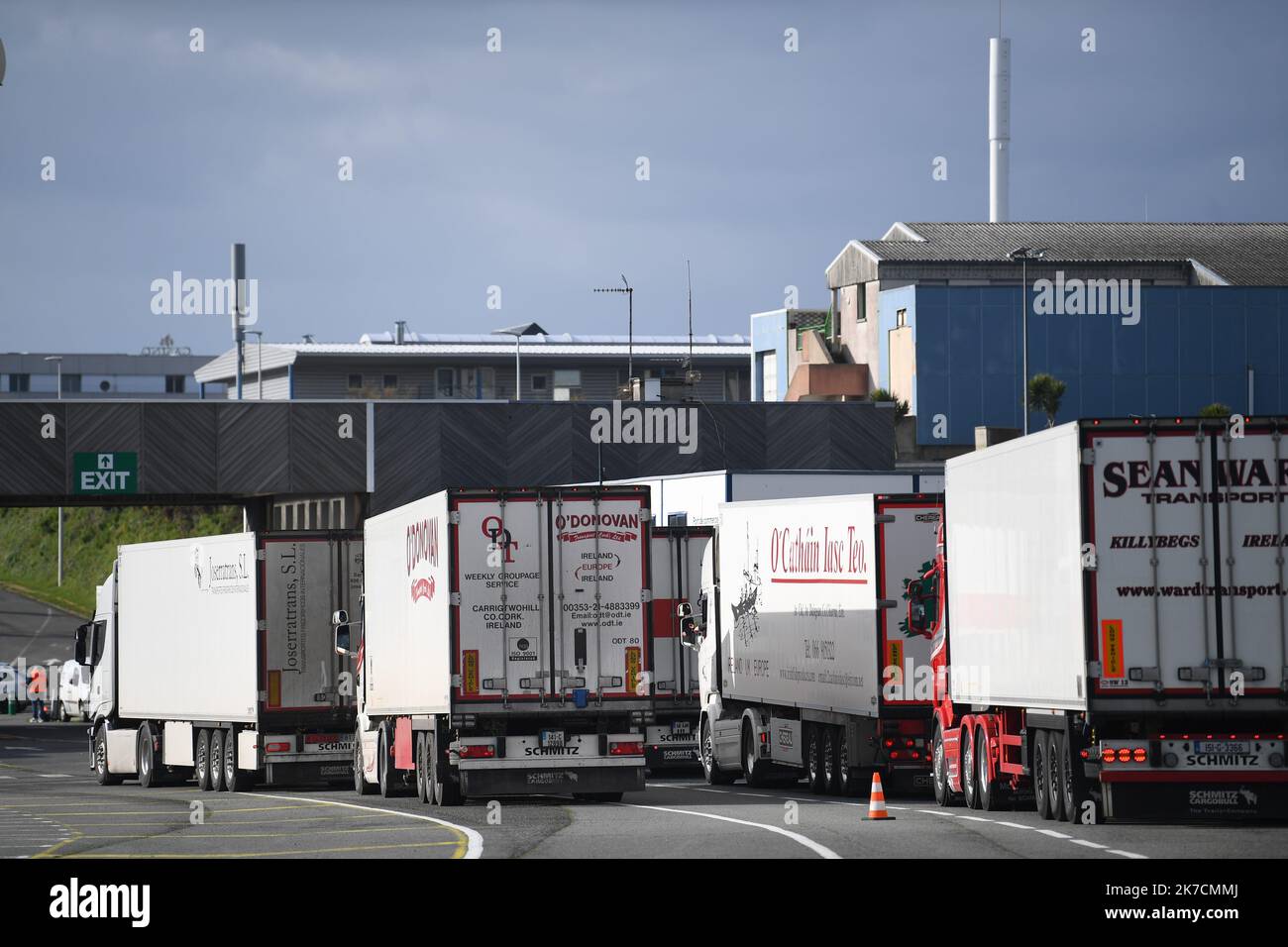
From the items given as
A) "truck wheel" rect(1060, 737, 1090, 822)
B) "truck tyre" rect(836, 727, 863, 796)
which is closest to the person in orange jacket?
"truck tyre" rect(836, 727, 863, 796)

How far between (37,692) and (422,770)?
47.3 m

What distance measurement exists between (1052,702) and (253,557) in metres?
14.5

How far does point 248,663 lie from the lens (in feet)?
104

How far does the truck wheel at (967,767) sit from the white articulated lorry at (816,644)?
1909 mm

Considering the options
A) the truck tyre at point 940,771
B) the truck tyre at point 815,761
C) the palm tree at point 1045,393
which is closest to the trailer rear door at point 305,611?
the truck tyre at point 815,761

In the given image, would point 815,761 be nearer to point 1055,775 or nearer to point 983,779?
point 983,779

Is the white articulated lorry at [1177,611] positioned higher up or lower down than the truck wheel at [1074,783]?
higher up

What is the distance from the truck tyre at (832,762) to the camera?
91.5 feet

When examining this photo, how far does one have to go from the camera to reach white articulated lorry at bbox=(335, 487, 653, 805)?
25.2 meters

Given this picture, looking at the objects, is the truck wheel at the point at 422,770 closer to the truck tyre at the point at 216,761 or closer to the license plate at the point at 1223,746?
the truck tyre at the point at 216,761

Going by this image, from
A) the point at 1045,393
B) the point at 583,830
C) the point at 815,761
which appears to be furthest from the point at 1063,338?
the point at 583,830

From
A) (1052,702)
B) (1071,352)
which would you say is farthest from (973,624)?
(1071,352)
